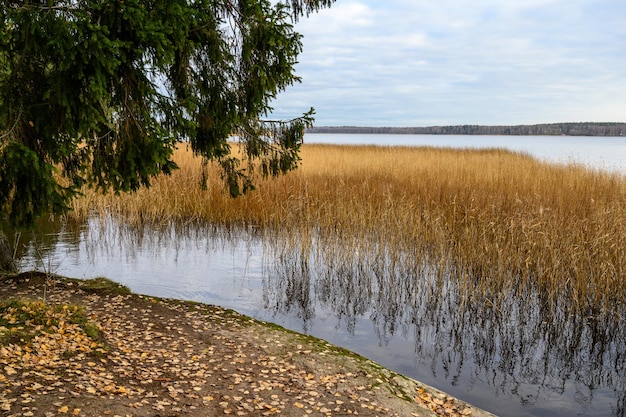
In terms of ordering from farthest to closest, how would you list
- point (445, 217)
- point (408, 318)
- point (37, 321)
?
point (445, 217), point (408, 318), point (37, 321)

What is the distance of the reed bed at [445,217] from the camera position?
23.3ft

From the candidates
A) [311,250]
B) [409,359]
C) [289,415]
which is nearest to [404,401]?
[289,415]

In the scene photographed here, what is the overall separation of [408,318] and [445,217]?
3.16 meters

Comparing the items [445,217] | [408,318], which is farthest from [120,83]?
[445,217]

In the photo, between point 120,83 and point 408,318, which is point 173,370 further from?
point 408,318

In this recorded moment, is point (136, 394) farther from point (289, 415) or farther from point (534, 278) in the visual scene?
point (534, 278)

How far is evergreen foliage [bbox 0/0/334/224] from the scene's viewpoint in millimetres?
4176

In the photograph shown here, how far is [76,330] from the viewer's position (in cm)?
480

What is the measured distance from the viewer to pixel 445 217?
942 centimetres

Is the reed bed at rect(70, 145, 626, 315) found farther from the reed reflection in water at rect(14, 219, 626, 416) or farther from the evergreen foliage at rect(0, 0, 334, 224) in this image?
the evergreen foliage at rect(0, 0, 334, 224)

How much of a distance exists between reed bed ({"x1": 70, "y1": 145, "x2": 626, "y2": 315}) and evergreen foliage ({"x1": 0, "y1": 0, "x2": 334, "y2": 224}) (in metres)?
3.15

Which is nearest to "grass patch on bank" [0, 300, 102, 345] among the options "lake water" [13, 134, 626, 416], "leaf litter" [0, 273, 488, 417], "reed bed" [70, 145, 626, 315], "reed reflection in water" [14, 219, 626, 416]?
"leaf litter" [0, 273, 488, 417]

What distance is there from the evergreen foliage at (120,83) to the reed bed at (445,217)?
3154 mm

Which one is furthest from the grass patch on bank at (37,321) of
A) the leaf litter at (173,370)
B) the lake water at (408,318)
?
the lake water at (408,318)
